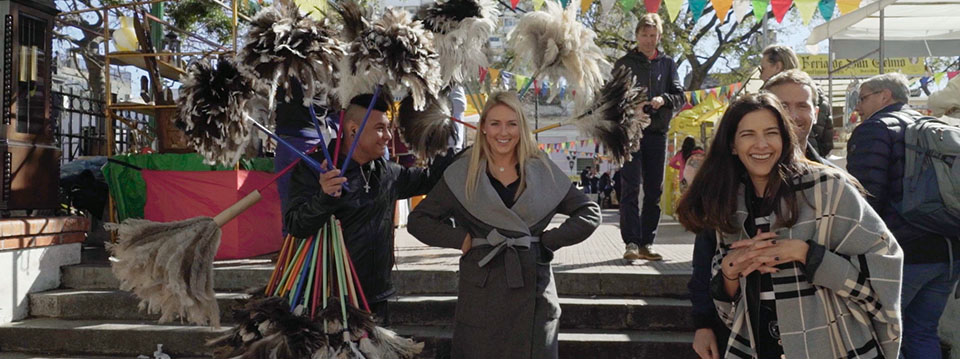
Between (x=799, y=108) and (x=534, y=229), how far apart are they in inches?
41.4

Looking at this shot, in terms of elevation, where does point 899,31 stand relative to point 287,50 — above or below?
above

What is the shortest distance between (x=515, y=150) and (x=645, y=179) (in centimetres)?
240

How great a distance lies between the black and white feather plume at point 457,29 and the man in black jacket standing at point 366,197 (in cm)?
32

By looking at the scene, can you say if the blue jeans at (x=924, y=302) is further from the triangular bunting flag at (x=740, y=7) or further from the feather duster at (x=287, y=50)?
the triangular bunting flag at (x=740, y=7)

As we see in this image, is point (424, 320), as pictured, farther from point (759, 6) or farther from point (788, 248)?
point (759, 6)

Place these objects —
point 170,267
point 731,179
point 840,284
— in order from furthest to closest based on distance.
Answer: point 170,267 → point 731,179 → point 840,284

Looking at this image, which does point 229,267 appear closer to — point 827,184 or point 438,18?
point 438,18

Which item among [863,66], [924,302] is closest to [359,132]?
[924,302]

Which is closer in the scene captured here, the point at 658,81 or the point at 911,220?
the point at 911,220

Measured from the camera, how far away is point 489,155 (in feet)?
9.36

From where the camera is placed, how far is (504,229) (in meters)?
2.69

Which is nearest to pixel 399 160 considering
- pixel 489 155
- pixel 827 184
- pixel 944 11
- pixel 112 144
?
pixel 112 144

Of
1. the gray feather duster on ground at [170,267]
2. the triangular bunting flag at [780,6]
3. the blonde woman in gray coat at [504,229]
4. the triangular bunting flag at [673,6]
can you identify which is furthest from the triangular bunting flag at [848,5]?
the gray feather duster on ground at [170,267]

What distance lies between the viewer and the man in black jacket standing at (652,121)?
16.1ft
